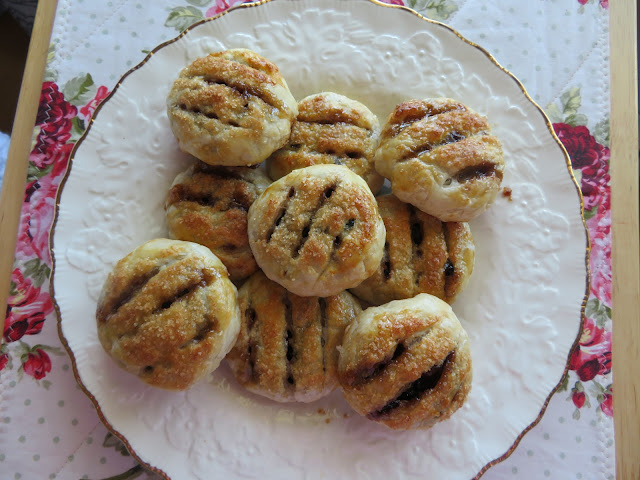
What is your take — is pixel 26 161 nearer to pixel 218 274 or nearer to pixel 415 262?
pixel 218 274

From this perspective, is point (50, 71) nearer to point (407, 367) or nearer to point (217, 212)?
point (217, 212)

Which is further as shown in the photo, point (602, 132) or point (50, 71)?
point (602, 132)

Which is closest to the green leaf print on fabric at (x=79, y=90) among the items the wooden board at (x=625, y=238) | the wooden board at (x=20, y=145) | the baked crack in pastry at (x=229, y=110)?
the wooden board at (x=20, y=145)

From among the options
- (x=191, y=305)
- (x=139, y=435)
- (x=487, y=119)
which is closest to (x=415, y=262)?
(x=487, y=119)

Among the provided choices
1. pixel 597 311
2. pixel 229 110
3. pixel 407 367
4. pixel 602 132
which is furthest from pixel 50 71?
pixel 597 311

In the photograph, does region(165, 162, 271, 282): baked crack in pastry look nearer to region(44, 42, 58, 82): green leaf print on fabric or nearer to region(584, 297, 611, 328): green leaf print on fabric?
region(44, 42, 58, 82): green leaf print on fabric
